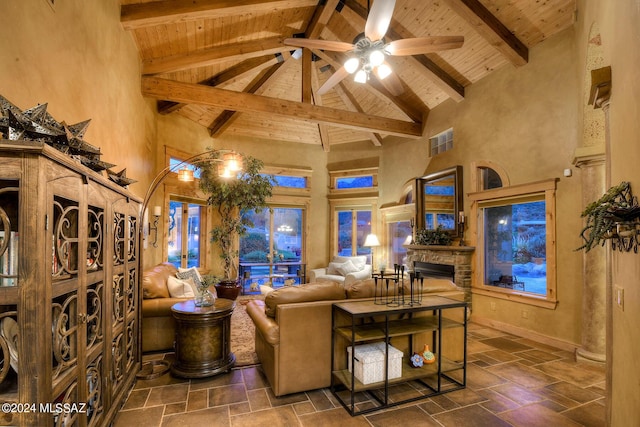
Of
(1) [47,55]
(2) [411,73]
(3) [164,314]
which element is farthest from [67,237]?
(2) [411,73]

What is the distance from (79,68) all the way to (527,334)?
6.32 meters

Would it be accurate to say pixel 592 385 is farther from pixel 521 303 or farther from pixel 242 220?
pixel 242 220

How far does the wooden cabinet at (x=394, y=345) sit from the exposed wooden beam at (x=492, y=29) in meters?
3.88

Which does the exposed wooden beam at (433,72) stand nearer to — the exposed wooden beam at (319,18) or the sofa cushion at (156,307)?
the exposed wooden beam at (319,18)

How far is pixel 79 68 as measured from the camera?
2.94 m

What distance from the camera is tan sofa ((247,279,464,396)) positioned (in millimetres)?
2887

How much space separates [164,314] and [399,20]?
5.73m

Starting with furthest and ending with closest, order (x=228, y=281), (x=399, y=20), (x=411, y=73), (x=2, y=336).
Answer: (x=228, y=281)
(x=411, y=73)
(x=399, y=20)
(x=2, y=336)

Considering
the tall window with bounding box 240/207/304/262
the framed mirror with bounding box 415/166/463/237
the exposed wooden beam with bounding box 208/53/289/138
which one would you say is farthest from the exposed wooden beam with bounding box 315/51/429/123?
the tall window with bounding box 240/207/304/262

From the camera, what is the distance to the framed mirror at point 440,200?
5.97 metres

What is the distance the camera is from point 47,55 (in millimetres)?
2424

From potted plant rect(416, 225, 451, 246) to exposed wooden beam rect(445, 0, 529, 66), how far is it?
3.02 m

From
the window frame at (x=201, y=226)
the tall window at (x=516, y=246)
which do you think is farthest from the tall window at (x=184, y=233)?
the tall window at (x=516, y=246)

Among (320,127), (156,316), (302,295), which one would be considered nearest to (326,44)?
(302,295)
